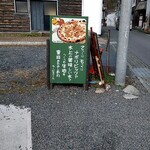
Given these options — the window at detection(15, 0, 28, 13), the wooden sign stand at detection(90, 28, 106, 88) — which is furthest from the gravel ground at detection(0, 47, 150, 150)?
the window at detection(15, 0, 28, 13)

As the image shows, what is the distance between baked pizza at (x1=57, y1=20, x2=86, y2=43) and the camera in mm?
4766

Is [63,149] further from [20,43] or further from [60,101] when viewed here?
[20,43]

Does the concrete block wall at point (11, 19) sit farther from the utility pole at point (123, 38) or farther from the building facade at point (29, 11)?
the utility pole at point (123, 38)

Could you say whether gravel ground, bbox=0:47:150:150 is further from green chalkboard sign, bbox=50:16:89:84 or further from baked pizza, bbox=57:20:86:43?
baked pizza, bbox=57:20:86:43

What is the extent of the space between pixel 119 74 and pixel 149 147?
8.47 feet

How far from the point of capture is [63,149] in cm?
296

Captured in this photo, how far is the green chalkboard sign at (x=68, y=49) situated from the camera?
4.77 meters

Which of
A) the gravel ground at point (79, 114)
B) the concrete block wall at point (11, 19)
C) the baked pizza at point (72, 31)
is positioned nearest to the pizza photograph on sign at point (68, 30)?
the baked pizza at point (72, 31)

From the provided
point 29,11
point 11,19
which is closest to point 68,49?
point 29,11

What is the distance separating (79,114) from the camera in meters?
4.00

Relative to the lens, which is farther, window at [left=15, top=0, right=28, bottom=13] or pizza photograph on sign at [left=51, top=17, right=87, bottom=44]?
window at [left=15, top=0, right=28, bottom=13]

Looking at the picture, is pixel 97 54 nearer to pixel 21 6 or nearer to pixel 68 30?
pixel 68 30

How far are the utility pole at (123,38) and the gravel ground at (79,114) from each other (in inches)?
14.2

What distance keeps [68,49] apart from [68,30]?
0.43m
